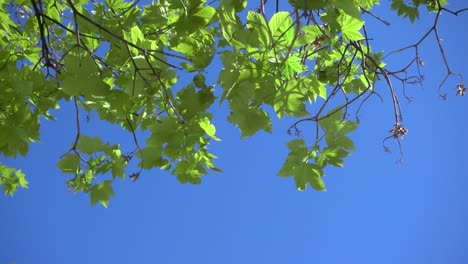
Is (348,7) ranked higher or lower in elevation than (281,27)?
lower

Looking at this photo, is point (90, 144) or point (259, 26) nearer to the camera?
point (259, 26)

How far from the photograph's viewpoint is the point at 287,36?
3.18ft

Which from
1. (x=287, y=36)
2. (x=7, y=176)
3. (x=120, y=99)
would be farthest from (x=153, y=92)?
(x=7, y=176)

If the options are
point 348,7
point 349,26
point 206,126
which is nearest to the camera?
point 348,7

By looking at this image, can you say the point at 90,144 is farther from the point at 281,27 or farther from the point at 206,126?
the point at 281,27

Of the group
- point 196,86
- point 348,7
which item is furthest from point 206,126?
point 348,7

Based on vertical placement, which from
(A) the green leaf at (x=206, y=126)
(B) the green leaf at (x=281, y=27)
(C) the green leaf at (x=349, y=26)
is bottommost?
(B) the green leaf at (x=281, y=27)

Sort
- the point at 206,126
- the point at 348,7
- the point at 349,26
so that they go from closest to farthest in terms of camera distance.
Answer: the point at 348,7, the point at 349,26, the point at 206,126

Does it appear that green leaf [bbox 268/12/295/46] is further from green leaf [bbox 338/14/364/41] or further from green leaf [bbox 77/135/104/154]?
green leaf [bbox 77/135/104/154]

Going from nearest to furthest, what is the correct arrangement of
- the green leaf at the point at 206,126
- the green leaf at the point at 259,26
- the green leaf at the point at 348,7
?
the green leaf at the point at 348,7 → the green leaf at the point at 259,26 → the green leaf at the point at 206,126

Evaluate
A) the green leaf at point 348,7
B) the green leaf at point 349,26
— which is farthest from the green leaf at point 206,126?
the green leaf at point 348,7

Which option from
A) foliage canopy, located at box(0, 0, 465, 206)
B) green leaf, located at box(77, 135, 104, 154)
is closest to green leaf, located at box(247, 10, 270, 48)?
foliage canopy, located at box(0, 0, 465, 206)

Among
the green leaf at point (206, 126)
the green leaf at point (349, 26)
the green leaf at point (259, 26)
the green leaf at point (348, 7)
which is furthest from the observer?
the green leaf at point (206, 126)

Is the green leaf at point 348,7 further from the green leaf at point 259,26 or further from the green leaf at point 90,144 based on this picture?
the green leaf at point 90,144
